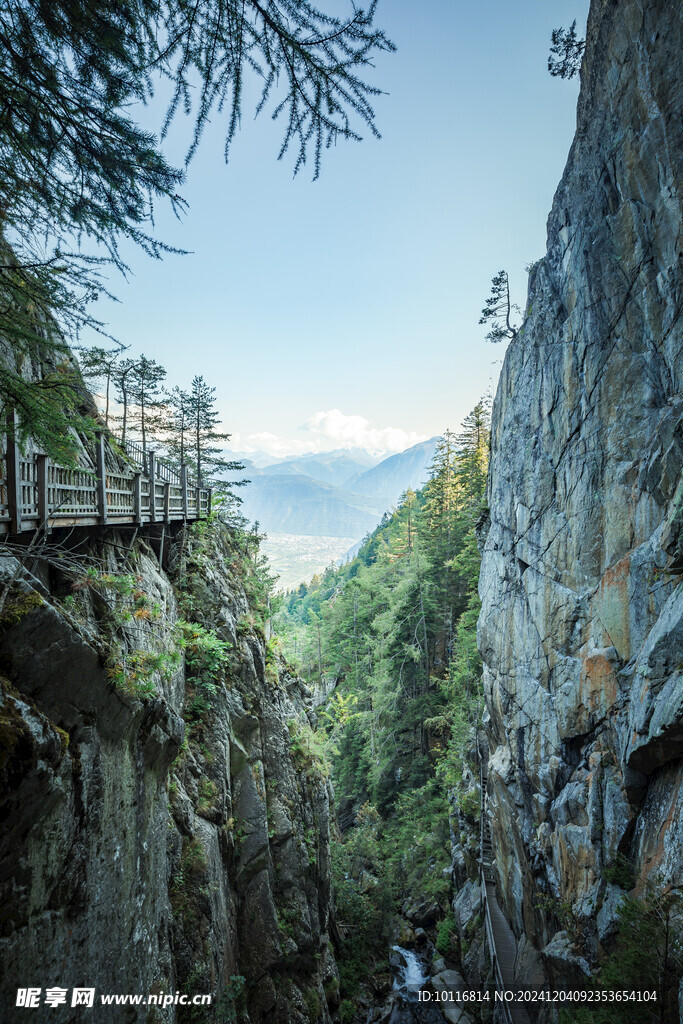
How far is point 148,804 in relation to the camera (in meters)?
6.24

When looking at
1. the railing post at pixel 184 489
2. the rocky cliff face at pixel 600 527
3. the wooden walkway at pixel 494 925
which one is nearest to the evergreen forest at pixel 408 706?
the wooden walkway at pixel 494 925

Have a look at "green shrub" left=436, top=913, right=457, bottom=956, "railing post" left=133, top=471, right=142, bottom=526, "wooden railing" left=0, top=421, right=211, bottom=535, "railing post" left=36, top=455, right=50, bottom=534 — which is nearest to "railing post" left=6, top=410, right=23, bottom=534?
"wooden railing" left=0, top=421, right=211, bottom=535

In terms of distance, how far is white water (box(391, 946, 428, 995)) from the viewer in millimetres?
13862

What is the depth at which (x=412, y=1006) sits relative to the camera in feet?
41.7

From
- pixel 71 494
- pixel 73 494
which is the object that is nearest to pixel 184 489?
pixel 73 494

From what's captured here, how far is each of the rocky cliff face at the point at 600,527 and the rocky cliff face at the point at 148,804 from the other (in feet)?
20.5

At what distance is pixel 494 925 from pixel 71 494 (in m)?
16.8

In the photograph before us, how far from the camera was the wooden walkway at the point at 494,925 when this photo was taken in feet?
33.6

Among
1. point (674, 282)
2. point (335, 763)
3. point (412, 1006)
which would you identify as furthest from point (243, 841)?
point (335, 763)

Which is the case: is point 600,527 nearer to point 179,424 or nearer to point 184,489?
point 184,489

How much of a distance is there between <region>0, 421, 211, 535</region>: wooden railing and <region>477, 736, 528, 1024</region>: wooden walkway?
14258mm

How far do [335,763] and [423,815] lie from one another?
32.1 feet

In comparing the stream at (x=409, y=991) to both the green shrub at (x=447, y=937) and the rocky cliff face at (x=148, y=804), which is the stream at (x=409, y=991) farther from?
the rocky cliff face at (x=148, y=804)

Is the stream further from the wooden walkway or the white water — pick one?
the wooden walkway
